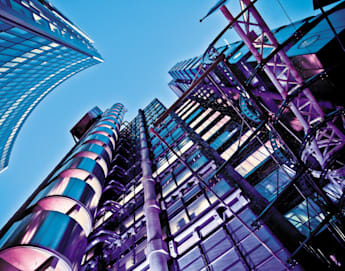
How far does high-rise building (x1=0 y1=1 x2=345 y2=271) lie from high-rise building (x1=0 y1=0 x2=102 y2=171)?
21.2 metres

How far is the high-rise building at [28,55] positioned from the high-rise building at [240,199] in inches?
833

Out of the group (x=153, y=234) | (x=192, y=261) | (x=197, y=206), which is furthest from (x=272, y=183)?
(x=153, y=234)

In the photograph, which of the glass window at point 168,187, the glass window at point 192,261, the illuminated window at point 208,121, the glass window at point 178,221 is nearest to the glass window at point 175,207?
the glass window at point 178,221

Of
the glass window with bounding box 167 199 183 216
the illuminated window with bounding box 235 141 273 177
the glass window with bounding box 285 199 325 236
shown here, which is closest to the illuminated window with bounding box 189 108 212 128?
the illuminated window with bounding box 235 141 273 177

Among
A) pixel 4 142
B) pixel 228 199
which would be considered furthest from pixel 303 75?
pixel 4 142

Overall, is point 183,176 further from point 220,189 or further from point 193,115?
point 193,115

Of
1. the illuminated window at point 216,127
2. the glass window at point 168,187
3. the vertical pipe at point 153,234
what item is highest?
the vertical pipe at point 153,234

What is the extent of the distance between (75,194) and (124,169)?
391 inches

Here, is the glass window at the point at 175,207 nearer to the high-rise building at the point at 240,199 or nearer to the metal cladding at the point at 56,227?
the high-rise building at the point at 240,199

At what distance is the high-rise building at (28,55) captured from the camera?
97.7ft

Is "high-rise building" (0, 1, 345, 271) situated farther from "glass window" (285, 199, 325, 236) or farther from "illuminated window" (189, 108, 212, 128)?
"illuminated window" (189, 108, 212, 128)

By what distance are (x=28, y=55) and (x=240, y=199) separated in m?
51.1

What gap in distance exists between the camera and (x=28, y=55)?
42.8 metres

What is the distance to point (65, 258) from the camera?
862 cm
